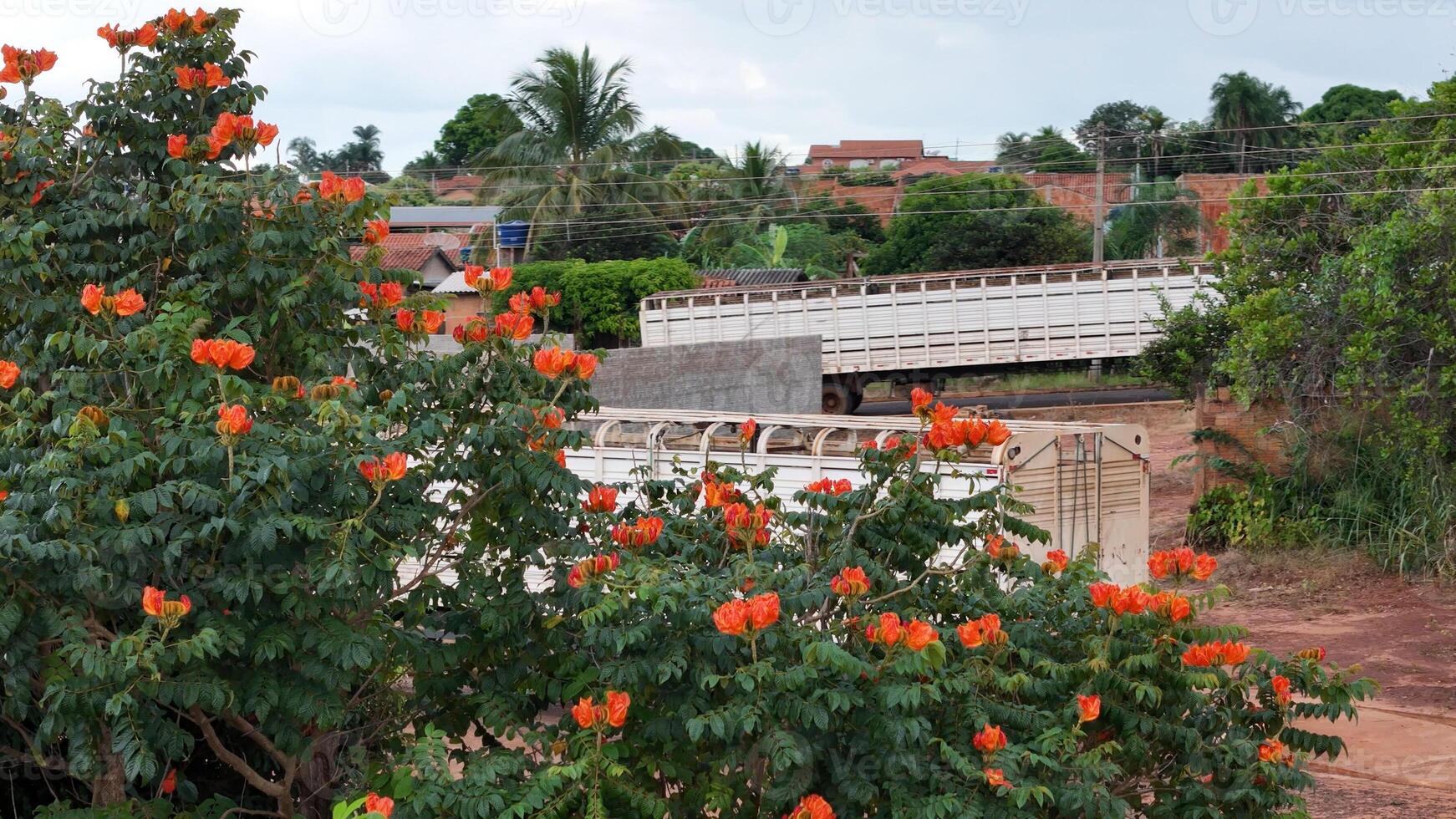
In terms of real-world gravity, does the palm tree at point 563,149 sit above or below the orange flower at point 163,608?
above

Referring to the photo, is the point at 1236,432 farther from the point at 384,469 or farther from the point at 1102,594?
the point at 384,469

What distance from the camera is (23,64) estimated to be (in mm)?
4188

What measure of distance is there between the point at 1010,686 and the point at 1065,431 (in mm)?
5117

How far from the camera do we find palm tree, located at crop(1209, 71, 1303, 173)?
158 ft

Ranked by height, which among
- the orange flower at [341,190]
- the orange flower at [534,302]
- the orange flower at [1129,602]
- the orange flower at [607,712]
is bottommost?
the orange flower at [607,712]

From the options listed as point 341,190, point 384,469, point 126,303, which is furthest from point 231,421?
A: point 341,190

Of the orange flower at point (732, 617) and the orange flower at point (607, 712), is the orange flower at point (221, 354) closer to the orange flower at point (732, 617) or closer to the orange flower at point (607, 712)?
the orange flower at point (607, 712)

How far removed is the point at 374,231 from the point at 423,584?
1.19 meters

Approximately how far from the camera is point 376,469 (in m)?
3.19

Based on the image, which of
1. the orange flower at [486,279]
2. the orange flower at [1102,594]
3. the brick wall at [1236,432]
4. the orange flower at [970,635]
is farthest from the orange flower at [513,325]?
the brick wall at [1236,432]

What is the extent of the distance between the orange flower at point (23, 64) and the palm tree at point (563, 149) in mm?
24228

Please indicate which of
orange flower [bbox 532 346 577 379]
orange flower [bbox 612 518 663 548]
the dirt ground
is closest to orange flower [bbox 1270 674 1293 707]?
orange flower [bbox 612 518 663 548]

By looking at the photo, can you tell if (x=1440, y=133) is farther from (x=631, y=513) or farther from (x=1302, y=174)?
(x=631, y=513)

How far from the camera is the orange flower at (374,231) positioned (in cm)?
409
